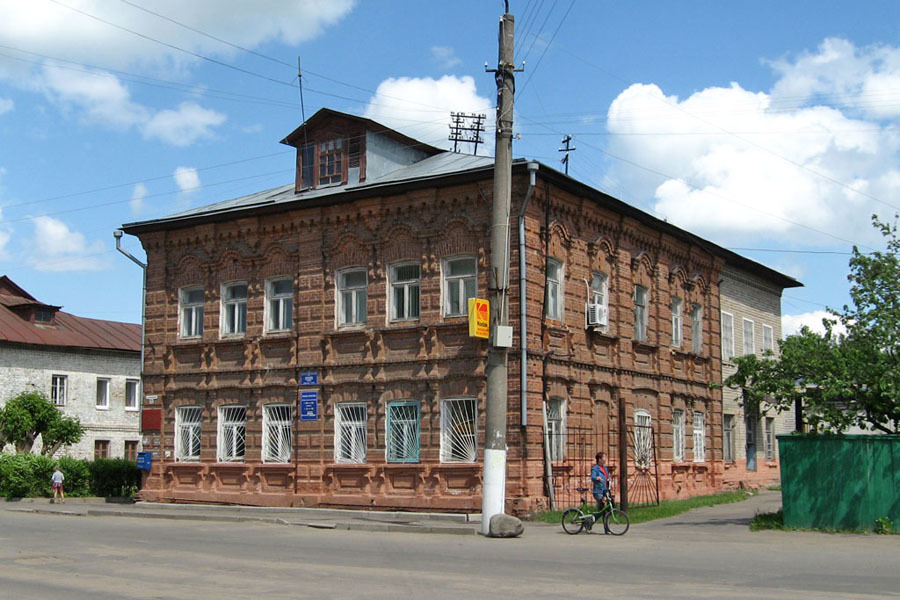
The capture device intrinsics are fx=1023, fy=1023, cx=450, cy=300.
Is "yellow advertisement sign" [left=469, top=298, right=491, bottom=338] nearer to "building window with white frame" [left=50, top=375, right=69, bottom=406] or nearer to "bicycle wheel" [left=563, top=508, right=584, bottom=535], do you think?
"bicycle wheel" [left=563, top=508, right=584, bottom=535]

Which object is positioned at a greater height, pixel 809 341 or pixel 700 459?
pixel 809 341

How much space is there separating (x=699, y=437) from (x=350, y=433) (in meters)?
11.8

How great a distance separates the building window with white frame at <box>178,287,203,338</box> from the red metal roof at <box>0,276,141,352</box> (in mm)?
19469

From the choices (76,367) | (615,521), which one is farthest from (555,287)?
(76,367)

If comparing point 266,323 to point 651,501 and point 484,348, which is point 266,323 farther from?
point 651,501

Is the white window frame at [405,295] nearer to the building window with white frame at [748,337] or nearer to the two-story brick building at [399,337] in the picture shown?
the two-story brick building at [399,337]

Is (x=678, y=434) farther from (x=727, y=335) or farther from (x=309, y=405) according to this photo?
(x=309, y=405)

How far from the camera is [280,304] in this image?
27.3 metres

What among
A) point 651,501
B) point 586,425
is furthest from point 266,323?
point 651,501

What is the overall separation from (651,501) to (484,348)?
7.11 m

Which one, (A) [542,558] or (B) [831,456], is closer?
(A) [542,558]

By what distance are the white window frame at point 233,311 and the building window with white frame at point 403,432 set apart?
18.4 feet

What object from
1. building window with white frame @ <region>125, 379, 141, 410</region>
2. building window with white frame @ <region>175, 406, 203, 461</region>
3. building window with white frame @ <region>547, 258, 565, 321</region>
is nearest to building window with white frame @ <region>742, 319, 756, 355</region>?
building window with white frame @ <region>547, 258, 565, 321</region>

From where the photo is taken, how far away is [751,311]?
35969 millimetres
